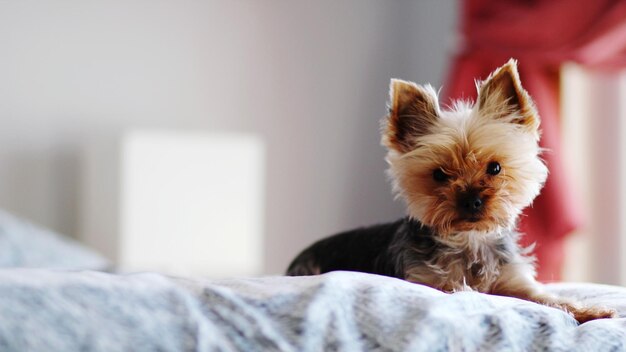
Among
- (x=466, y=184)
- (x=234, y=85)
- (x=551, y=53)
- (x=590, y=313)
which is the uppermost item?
(x=551, y=53)

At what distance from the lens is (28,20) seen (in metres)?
3.29

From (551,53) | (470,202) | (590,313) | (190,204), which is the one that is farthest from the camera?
(190,204)

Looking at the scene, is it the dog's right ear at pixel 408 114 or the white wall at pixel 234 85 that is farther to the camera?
the white wall at pixel 234 85

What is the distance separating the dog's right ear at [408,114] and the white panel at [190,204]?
6.98 ft

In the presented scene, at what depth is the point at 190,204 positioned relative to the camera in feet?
10.4

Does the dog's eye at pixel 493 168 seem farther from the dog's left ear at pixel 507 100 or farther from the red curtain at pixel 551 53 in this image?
the red curtain at pixel 551 53

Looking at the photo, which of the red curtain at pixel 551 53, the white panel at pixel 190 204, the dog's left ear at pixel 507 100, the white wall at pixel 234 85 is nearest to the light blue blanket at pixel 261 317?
the dog's left ear at pixel 507 100

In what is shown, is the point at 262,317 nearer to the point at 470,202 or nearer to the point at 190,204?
the point at 470,202

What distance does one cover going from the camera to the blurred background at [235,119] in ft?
9.73

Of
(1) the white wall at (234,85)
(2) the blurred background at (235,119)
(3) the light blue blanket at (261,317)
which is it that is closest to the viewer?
(3) the light blue blanket at (261,317)

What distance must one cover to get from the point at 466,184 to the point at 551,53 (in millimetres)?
2013

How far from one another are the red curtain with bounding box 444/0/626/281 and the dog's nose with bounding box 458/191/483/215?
171cm

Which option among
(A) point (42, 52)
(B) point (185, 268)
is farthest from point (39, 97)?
(B) point (185, 268)

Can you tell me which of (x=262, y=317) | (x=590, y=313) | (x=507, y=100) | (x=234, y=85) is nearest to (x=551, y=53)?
(x=234, y=85)
